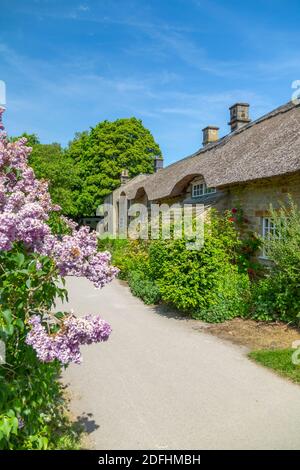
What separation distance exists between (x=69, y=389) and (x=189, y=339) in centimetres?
283

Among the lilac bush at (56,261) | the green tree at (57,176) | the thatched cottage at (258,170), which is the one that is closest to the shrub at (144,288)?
the thatched cottage at (258,170)

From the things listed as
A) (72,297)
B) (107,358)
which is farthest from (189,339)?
(72,297)

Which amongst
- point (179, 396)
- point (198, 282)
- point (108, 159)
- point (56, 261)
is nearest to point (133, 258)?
point (198, 282)

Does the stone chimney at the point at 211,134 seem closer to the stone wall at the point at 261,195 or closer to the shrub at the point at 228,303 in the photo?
the stone wall at the point at 261,195

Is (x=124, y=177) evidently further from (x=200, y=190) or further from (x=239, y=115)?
(x=200, y=190)

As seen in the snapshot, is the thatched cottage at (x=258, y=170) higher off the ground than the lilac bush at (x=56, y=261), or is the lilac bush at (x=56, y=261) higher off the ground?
the thatched cottage at (x=258, y=170)

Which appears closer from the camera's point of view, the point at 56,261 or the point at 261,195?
the point at 56,261

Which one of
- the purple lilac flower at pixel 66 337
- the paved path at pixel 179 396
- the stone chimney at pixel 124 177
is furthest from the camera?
the stone chimney at pixel 124 177

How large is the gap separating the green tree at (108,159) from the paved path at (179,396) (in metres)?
28.6

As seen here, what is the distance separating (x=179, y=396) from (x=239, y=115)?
15987 mm

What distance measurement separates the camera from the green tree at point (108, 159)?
3572 cm

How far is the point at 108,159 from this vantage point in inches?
1435

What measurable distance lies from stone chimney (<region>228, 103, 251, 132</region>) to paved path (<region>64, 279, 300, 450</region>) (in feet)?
43.3
